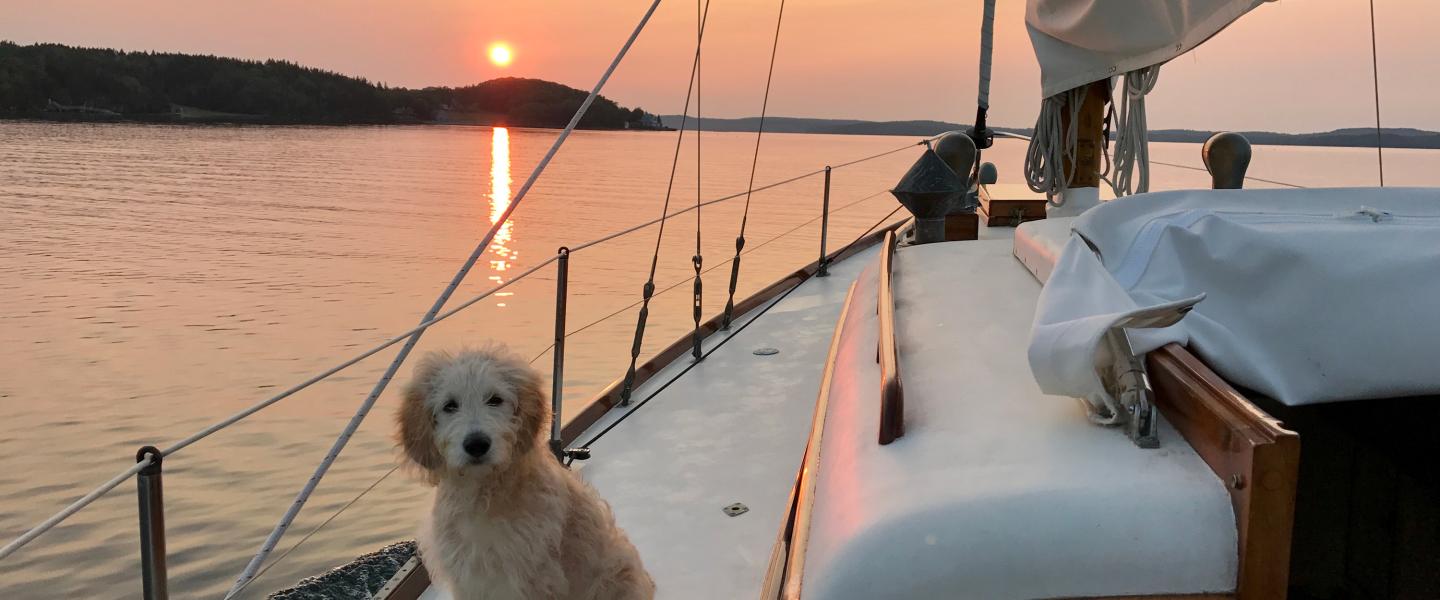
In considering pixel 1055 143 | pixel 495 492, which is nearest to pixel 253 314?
pixel 1055 143

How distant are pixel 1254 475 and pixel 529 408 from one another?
153 centimetres

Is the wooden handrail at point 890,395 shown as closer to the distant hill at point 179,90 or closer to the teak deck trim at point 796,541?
the teak deck trim at point 796,541

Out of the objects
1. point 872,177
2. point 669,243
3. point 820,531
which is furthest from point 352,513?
point 872,177

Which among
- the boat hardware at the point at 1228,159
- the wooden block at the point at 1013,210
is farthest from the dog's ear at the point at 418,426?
the boat hardware at the point at 1228,159

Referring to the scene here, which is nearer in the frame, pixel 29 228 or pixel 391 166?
pixel 29 228

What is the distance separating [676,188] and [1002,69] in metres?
24.7

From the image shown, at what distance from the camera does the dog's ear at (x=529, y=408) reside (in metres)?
2.26

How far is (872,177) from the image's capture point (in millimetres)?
38281

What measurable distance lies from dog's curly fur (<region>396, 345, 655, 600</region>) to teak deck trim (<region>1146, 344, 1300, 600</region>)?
4.64 ft

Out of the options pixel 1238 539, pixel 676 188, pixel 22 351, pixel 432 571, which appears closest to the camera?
pixel 1238 539

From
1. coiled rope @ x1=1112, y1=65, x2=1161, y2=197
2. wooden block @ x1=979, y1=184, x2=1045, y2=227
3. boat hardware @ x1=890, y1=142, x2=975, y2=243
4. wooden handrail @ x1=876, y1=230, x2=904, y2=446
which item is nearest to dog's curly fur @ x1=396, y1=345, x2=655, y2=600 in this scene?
wooden handrail @ x1=876, y1=230, x2=904, y2=446

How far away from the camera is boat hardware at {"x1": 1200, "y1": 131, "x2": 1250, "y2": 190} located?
5887 millimetres

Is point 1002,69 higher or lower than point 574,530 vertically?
higher

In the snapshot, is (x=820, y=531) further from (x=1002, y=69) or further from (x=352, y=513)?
(x=1002, y=69)
